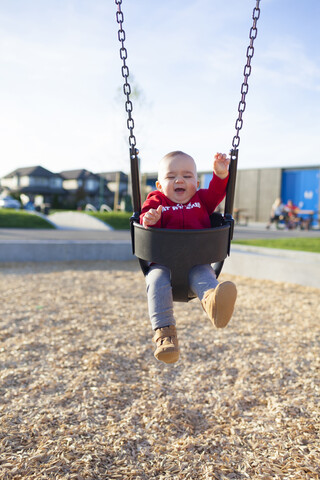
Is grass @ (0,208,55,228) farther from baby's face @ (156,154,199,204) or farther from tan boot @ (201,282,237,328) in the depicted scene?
tan boot @ (201,282,237,328)

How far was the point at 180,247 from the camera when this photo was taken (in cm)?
210

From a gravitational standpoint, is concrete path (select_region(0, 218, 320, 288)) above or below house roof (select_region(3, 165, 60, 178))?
below

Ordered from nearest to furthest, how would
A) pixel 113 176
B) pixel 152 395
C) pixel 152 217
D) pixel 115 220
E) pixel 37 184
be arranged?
pixel 152 217
pixel 152 395
pixel 115 220
pixel 113 176
pixel 37 184

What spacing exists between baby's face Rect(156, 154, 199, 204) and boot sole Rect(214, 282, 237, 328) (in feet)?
1.79

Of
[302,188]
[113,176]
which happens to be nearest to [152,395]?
[302,188]

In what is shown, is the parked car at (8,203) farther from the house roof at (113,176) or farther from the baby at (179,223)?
the baby at (179,223)

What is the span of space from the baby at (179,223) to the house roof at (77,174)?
4714cm

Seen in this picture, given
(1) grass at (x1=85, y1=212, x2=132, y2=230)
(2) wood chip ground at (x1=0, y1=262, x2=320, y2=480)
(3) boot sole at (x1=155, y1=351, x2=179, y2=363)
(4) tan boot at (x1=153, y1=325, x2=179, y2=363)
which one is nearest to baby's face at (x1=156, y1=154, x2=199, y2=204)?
(4) tan boot at (x1=153, y1=325, x2=179, y2=363)

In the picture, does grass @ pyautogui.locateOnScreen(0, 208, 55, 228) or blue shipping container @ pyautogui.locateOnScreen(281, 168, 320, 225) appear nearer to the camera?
grass @ pyautogui.locateOnScreen(0, 208, 55, 228)

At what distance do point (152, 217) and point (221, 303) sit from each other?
55cm

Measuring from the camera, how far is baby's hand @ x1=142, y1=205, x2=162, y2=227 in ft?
7.19

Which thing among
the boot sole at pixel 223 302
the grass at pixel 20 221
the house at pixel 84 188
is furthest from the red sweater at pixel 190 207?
the house at pixel 84 188

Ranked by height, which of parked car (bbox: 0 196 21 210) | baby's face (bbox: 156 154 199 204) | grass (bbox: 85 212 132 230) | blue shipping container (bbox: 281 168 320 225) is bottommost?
parked car (bbox: 0 196 21 210)

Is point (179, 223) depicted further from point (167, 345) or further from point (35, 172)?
point (35, 172)
